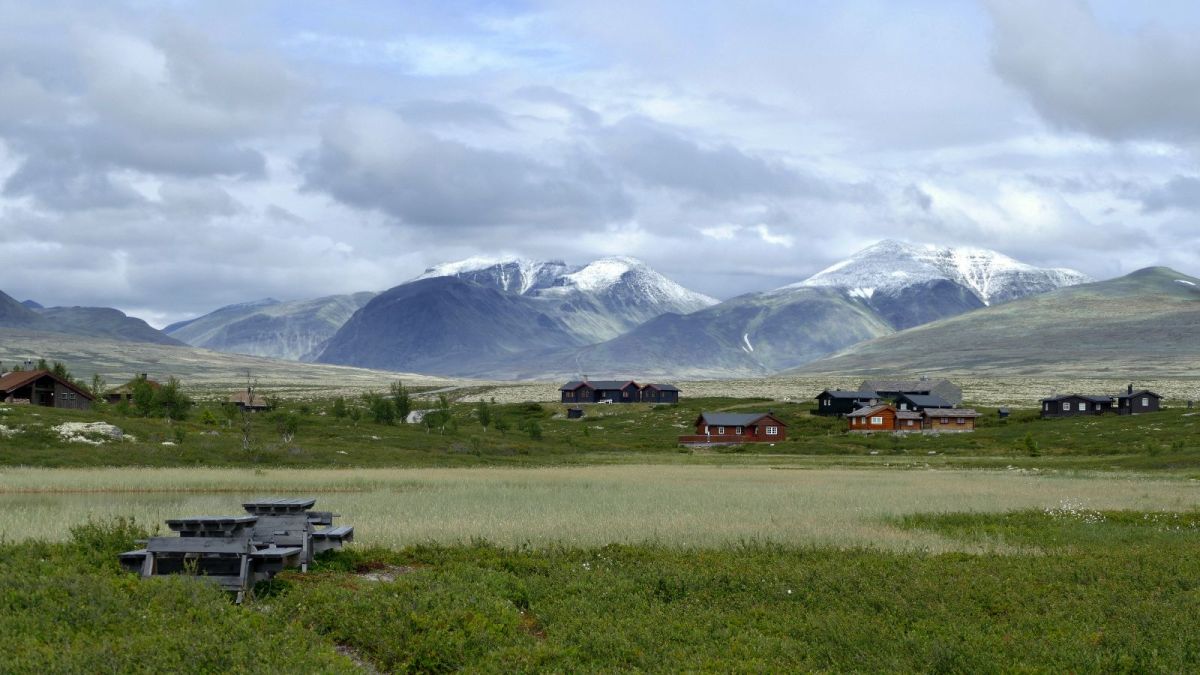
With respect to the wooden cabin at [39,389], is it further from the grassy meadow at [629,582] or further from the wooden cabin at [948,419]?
the wooden cabin at [948,419]

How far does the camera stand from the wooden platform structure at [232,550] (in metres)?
18.2

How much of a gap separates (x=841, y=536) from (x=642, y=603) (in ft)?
35.3

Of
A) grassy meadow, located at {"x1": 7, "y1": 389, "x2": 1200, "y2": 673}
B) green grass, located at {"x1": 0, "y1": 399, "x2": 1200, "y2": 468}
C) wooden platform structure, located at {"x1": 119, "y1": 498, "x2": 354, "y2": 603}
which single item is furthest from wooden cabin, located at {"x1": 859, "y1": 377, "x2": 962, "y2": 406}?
wooden platform structure, located at {"x1": 119, "y1": 498, "x2": 354, "y2": 603}

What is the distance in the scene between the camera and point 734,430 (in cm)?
12675

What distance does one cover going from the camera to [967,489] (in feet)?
155

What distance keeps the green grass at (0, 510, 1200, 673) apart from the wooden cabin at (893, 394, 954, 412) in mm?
135984

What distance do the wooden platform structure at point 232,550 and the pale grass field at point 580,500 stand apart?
4313 millimetres

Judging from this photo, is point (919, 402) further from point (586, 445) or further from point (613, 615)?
point (613, 615)

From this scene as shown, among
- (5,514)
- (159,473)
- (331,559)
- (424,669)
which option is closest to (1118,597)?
(424,669)

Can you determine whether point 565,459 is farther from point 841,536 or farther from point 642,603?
point 642,603

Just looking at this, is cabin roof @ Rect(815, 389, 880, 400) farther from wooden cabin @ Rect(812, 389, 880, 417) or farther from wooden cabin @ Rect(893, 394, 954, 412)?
wooden cabin @ Rect(893, 394, 954, 412)

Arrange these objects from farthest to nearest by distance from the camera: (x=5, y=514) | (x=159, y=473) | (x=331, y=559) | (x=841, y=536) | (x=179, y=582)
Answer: (x=159, y=473), (x=5, y=514), (x=841, y=536), (x=331, y=559), (x=179, y=582)

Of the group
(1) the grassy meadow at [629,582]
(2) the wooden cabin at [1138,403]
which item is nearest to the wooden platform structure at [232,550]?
(1) the grassy meadow at [629,582]

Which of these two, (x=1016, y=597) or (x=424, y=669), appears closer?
(x=424, y=669)
